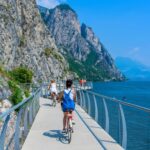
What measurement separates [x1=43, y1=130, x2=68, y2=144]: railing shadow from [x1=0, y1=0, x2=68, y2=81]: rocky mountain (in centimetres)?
6690

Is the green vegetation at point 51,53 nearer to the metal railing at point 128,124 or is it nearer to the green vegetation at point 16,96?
the green vegetation at point 16,96

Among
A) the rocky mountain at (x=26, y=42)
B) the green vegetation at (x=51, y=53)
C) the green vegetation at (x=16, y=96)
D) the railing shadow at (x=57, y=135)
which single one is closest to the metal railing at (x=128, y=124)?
the railing shadow at (x=57, y=135)

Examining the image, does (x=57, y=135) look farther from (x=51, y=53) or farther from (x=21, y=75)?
(x=51, y=53)

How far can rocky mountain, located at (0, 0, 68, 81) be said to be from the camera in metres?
87.8

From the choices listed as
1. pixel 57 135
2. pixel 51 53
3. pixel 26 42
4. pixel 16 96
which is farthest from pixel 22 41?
pixel 57 135

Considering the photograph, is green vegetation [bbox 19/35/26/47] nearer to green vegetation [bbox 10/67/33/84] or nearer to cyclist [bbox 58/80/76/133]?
green vegetation [bbox 10/67/33/84]

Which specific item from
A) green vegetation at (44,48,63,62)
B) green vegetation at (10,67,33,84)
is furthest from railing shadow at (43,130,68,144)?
green vegetation at (44,48,63,62)

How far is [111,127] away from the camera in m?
12.1

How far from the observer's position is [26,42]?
116 m

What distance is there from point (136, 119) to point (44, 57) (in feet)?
426

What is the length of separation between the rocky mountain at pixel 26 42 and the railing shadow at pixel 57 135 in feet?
219

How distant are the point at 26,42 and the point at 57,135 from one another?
105 meters

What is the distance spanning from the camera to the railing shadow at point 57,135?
11.5 meters

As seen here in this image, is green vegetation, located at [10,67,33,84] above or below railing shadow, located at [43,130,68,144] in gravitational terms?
above
